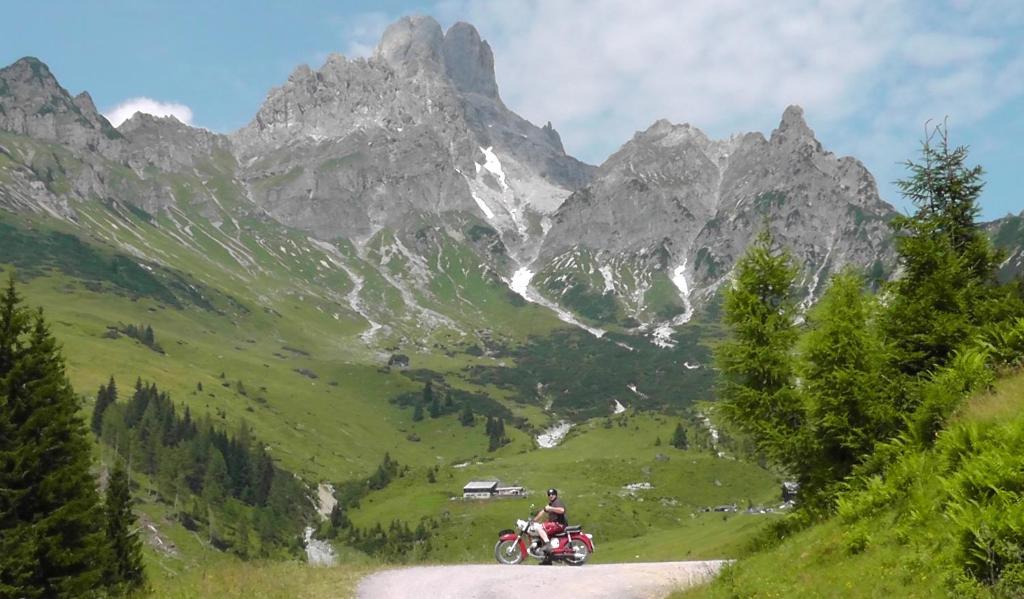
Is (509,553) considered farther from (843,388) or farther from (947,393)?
(947,393)

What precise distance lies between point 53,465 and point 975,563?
3738 centimetres

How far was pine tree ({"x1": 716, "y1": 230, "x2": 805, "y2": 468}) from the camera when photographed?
115ft

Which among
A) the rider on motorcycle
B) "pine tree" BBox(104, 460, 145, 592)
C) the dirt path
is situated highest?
the rider on motorcycle

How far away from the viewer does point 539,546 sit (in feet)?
99.8

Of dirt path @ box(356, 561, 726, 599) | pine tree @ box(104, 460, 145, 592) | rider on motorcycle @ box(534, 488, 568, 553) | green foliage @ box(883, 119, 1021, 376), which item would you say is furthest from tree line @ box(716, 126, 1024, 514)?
pine tree @ box(104, 460, 145, 592)

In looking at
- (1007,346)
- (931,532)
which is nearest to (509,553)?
(931,532)

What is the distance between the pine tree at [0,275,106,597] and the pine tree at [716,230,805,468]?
31.8 metres

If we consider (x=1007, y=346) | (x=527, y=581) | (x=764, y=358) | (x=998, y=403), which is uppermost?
(x=764, y=358)

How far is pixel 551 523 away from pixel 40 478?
23.7 m

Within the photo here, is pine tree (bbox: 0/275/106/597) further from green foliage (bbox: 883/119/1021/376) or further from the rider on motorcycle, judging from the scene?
green foliage (bbox: 883/119/1021/376)

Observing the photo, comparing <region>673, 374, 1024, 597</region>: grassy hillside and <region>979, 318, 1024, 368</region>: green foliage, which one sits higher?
<region>979, 318, 1024, 368</region>: green foliage

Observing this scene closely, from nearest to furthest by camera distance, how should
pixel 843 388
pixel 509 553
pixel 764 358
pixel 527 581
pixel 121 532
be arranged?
1. pixel 527 581
2. pixel 509 553
3. pixel 843 388
4. pixel 764 358
5. pixel 121 532

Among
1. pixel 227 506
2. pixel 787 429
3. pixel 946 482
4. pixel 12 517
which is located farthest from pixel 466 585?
pixel 227 506

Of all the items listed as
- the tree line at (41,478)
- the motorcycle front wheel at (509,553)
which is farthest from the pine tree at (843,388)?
the tree line at (41,478)
